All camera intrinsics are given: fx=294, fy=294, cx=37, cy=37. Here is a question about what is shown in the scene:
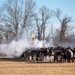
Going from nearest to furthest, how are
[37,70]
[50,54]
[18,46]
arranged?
[37,70] → [50,54] → [18,46]

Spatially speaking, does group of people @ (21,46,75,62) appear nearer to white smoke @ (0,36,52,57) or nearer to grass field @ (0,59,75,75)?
white smoke @ (0,36,52,57)

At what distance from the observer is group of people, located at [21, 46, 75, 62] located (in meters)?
33.9

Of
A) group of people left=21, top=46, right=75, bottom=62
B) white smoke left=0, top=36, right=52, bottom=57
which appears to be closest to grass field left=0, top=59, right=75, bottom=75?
group of people left=21, top=46, right=75, bottom=62

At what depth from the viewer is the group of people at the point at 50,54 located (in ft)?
111

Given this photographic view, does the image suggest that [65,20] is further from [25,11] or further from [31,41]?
[31,41]

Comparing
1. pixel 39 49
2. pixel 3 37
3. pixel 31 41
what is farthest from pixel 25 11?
pixel 39 49

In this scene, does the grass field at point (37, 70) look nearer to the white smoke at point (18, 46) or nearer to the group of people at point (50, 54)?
the group of people at point (50, 54)

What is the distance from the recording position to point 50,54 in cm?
3525

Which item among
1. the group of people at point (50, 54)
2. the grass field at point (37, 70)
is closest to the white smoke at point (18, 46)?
the group of people at point (50, 54)

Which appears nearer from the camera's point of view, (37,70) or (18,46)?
(37,70)

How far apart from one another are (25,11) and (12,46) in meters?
30.8

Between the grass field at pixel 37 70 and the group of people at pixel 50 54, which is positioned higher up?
the group of people at pixel 50 54

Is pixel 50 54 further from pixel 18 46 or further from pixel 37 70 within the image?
pixel 37 70

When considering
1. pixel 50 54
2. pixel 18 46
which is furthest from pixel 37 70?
pixel 18 46
